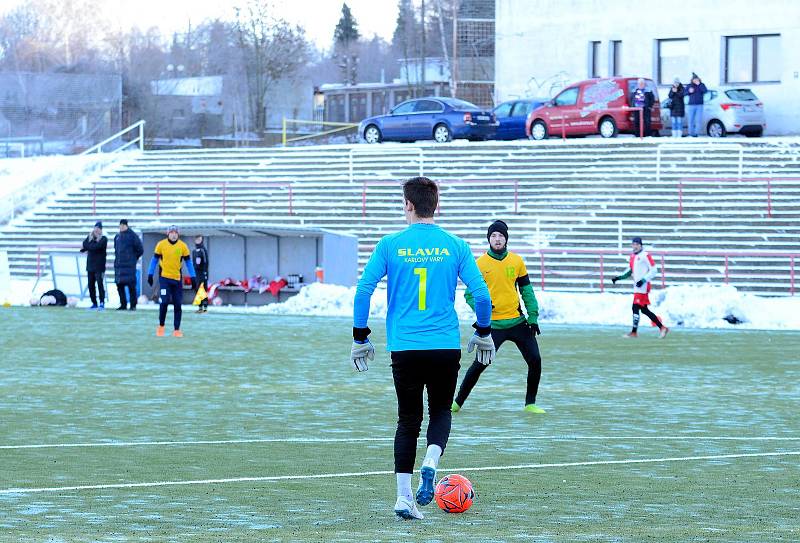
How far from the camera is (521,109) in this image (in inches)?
1881

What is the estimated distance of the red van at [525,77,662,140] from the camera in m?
43.7

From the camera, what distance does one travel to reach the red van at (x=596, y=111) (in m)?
43.7

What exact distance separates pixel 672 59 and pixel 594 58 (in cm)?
313

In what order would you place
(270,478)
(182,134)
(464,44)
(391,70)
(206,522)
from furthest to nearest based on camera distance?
(391,70) → (182,134) → (464,44) → (270,478) → (206,522)

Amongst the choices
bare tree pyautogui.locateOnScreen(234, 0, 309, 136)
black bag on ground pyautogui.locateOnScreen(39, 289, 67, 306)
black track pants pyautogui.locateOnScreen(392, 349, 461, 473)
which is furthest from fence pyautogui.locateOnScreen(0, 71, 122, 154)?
black track pants pyautogui.locateOnScreen(392, 349, 461, 473)

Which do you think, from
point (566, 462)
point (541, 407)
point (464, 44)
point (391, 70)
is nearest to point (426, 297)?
point (566, 462)

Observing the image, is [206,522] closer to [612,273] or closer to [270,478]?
[270,478]

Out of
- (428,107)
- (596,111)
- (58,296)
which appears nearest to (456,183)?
(596,111)

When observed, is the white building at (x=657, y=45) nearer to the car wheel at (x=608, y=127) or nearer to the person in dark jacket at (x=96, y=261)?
the car wheel at (x=608, y=127)

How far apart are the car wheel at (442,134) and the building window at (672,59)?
8240 millimetres

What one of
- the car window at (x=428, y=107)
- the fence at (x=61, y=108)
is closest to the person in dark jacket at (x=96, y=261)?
the car window at (x=428, y=107)

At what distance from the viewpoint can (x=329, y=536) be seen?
23.7ft

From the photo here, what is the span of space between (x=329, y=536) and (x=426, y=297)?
1.37 metres

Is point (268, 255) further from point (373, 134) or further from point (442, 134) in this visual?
point (373, 134)
